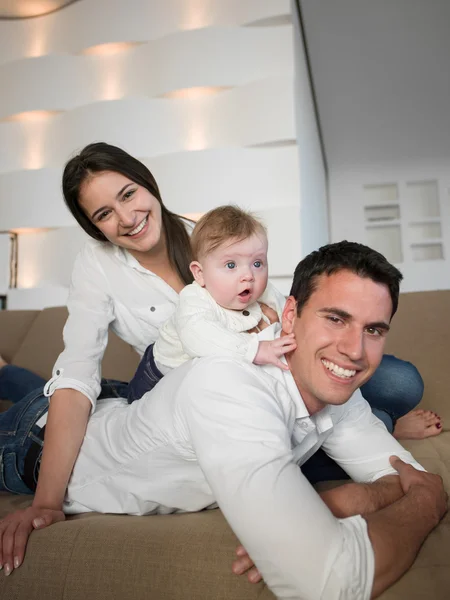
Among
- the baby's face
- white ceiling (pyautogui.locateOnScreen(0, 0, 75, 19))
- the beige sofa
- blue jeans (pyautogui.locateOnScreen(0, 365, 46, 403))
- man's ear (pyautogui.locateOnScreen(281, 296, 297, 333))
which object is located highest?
white ceiling (pyautogui.locateOnScreen(0, 0, 75, 19))

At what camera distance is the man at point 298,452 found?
768 millimetres

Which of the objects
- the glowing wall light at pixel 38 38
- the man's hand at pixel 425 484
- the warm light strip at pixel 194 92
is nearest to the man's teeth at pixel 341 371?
the man's hand at pixel 425 484

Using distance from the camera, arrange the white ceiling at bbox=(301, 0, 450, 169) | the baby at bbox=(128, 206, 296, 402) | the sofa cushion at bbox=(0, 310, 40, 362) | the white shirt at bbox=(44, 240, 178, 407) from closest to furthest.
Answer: the baby at bbox=(128, 206, 296, 402)
the white shirt at bbox=(44, 240, 178, 407)
the sofa cushion at bbox=(0, 310, 40, 362)
the white ceiling at bbox=(301, 0, 450, 169)

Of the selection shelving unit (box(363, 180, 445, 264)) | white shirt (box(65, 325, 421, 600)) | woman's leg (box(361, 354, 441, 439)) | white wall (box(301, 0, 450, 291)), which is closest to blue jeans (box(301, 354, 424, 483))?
woman's leg (box(361, 354, 441, 439))

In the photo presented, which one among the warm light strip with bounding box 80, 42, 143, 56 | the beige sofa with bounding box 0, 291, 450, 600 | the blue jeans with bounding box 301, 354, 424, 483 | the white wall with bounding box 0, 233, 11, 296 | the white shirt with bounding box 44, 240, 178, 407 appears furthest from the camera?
the white wall with bounding box 0, 233, 11, 296

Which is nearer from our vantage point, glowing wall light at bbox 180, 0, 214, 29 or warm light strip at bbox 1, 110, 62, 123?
glowing wall light at bbox 180, 0, 214, 29

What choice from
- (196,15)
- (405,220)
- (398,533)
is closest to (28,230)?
(196,15)

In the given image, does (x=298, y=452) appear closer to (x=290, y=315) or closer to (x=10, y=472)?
(x=290, y=315)

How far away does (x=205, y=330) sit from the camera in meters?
1.16

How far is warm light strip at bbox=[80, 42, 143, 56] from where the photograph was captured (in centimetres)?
319

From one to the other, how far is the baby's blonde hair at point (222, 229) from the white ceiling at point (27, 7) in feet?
8.72

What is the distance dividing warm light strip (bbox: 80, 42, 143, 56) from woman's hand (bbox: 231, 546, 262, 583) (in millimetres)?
2938

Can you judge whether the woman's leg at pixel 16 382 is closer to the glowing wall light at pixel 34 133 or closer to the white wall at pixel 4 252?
the white wall at pixel 4 252

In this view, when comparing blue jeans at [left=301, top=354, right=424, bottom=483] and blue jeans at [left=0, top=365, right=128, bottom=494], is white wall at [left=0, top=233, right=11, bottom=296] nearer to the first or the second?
blue jeans at [left=0, top=365, right=128, bottom=494]
